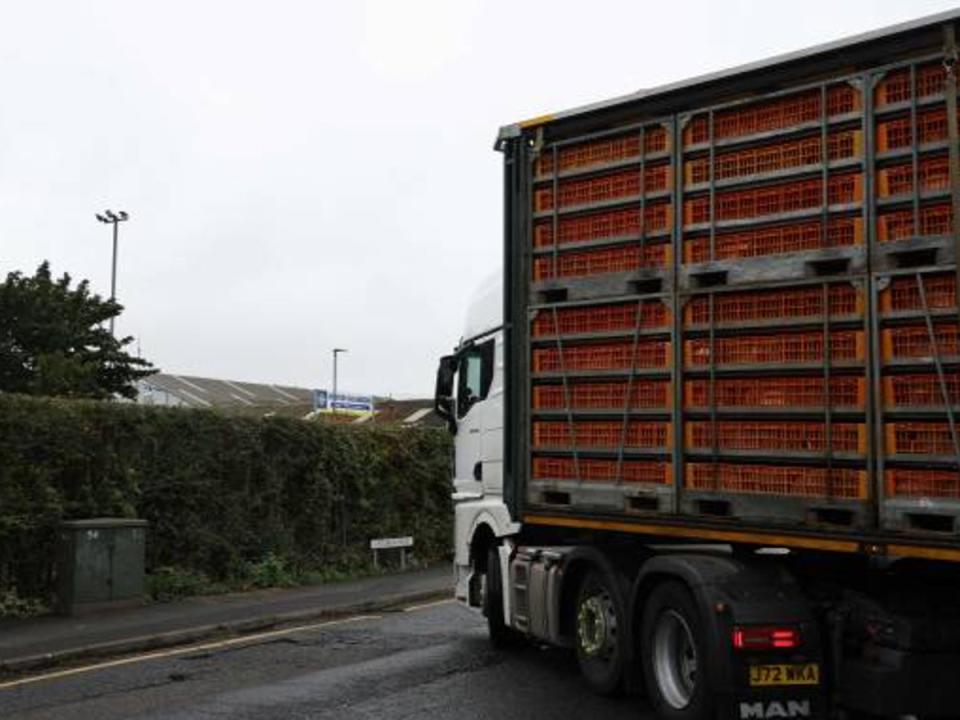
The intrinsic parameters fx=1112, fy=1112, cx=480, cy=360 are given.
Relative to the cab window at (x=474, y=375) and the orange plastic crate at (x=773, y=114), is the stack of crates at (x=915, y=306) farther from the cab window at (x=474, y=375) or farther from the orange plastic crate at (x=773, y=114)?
the cab window at (x=474, y=375)

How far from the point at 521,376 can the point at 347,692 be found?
2.70 meters

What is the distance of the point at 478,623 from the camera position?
12008 millimetres

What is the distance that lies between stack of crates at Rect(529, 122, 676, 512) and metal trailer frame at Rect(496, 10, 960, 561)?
26mm

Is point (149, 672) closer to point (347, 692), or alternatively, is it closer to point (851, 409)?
point (347, 692)

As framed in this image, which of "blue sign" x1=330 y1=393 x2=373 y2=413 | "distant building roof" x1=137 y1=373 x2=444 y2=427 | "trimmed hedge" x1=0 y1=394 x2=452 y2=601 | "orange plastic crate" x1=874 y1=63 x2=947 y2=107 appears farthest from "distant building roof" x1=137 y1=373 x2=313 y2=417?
"orange plastic crate" x1=874 y1=63 x2=947 y2=107

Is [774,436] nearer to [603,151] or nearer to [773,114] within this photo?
[773,114]

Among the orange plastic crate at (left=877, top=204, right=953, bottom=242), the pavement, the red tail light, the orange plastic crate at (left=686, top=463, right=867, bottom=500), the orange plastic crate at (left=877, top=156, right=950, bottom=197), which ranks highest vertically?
the orange plastic crate at (left=877, top=156, right=950, bottom=197)

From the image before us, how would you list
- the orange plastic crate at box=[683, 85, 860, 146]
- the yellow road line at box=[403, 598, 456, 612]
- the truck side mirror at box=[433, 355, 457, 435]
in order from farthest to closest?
1. the yellow road line at box=[403, 598, 456, 612]
2. the truck side mirror at box=[433, 355, 457, 435]
3. the orange plastic crate at box=[683, 85, 860, 146]

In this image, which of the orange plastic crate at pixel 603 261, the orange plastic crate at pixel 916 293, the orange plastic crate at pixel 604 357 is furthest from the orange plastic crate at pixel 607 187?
the orange plastic crate at pixel 916 293

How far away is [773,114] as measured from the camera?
6711mm

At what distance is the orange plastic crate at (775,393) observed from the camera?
6141 millimetres

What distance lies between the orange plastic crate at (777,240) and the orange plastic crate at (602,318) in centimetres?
43

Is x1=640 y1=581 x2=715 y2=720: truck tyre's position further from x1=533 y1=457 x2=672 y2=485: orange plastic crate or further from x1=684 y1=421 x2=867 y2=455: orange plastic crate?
x1=684 y1=421 x2=867 y2=455: orange plastic crate

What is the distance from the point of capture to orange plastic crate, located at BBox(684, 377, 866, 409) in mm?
6141
